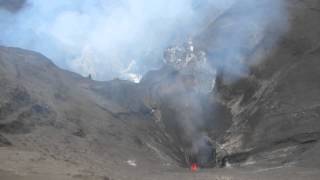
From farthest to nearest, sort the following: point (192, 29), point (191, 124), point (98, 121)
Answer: point (192, 29) → point (191, 124) → point (98, 121)

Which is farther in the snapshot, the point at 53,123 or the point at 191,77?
the point at 191,77

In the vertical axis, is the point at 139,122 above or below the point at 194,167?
above

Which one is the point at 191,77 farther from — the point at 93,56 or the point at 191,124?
the point at 93,56

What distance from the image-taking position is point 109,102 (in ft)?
104

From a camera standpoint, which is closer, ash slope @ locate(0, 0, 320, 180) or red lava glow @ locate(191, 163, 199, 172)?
ash slope @ locate(0, 0, 320, 180)

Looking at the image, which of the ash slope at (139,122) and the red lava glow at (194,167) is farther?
the red lava glow at (194,167)

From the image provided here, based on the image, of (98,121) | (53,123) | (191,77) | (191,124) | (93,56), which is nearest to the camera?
(53,123)

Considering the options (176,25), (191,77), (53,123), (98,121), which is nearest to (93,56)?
(176,25)

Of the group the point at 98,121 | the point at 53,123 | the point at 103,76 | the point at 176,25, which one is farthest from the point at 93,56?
the point at 53,123

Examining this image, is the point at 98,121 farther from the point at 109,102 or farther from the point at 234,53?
the point at 234,53

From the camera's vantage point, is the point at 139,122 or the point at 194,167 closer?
the point at 194,167

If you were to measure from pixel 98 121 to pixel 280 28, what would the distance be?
11.8 meters

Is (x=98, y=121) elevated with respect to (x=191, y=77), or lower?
lower

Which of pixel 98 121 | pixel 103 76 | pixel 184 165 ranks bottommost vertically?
pixel 184 165
